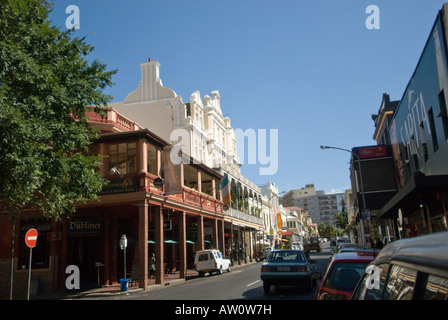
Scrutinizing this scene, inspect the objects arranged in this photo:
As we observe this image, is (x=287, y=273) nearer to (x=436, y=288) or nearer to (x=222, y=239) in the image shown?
(x=436, y=288)

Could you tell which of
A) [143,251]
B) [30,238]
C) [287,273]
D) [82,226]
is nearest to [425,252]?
[287,273]

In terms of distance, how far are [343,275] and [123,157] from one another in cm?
1892

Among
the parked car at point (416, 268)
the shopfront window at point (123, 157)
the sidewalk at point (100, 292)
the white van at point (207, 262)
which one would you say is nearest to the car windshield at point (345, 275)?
the parked car at point (416, 268)

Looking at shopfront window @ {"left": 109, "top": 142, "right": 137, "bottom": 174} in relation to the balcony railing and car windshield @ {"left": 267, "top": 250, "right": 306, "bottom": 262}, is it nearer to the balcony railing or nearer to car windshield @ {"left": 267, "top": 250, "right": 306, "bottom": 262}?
car windshield @ {"left": 267, "top": 250, "right": 306, "bottom": 262}

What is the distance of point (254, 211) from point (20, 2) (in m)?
45.1

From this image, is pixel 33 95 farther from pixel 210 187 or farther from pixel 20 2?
pixel 210 187

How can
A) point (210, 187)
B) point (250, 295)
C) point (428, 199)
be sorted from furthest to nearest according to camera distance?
1. point (210, 187)
2. point (428, 199)
3. point (250, 295)

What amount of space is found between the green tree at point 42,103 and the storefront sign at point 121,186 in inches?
232

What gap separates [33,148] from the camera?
516 inches

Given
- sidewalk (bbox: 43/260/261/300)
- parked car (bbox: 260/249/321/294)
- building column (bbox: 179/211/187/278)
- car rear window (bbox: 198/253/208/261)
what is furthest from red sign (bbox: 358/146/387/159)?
parked car (bbox: 260/249/321/294)

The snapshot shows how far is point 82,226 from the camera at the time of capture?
2384 centimetres

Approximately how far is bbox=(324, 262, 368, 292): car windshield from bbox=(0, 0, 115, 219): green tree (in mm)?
10039

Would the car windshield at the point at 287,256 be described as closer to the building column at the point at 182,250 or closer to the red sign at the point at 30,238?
the red sign at the point at 30,238
